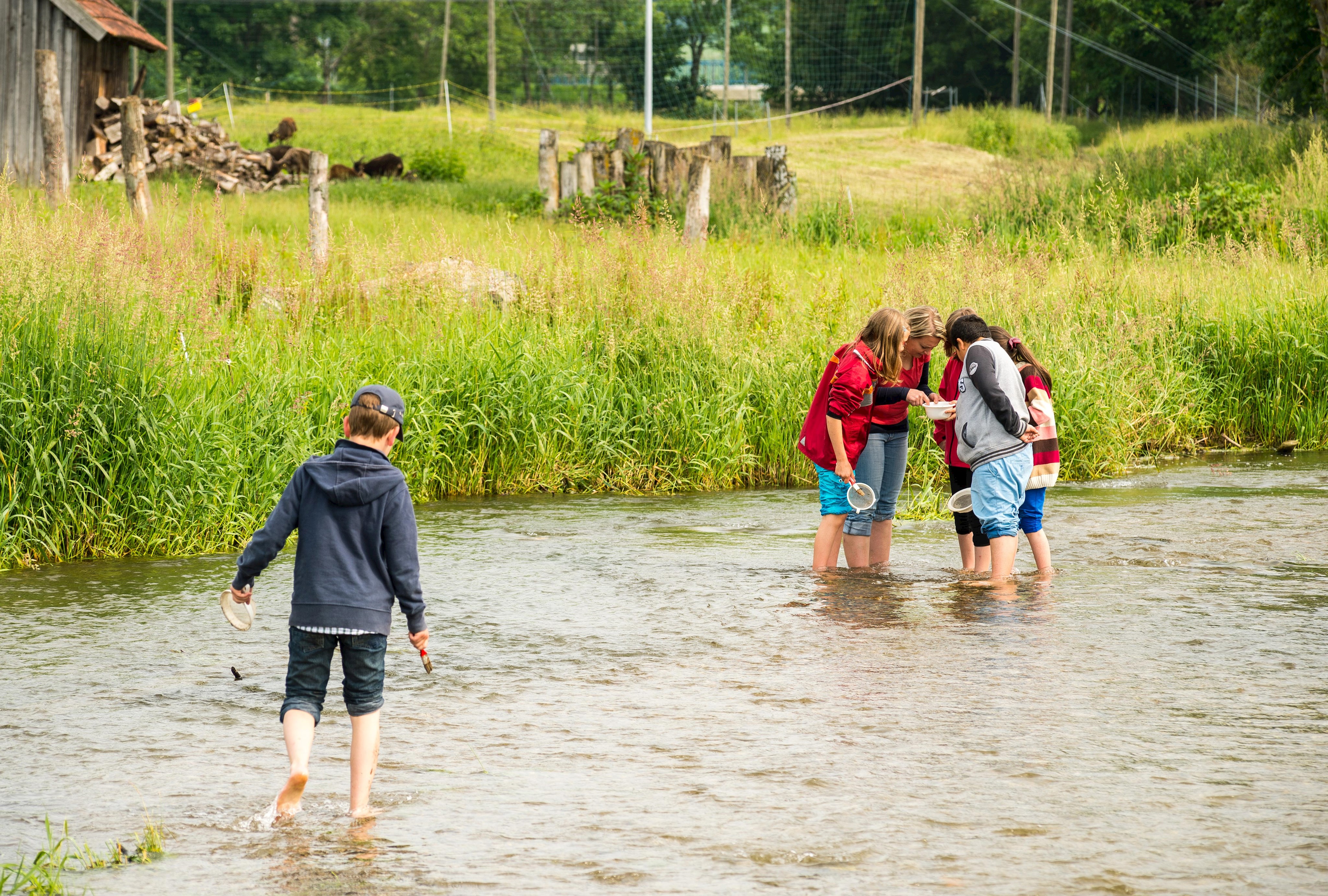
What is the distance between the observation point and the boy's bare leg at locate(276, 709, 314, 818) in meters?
4.45

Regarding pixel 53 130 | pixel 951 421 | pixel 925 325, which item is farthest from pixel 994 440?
pixel 53 130

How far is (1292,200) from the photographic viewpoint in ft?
61.0

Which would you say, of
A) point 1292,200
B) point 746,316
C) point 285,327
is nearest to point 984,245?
point 746,316

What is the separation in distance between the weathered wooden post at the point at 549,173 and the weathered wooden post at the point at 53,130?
7264 millimetres

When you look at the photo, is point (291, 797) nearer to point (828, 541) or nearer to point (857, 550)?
point (828, 541)

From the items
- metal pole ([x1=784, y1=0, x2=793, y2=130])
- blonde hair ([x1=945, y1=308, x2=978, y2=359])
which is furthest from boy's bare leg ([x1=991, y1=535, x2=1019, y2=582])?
metal pole ([x1=784, y1=0, x2=793, y2=130])

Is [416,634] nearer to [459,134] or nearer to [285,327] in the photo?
[285,327]

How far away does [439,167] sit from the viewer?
108 ft

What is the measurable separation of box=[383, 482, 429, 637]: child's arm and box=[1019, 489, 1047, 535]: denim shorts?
14.7 ft

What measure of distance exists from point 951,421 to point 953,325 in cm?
64

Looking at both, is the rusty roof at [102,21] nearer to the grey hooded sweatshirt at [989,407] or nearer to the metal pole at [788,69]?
the grey hooded sweatshirt at [989,407]

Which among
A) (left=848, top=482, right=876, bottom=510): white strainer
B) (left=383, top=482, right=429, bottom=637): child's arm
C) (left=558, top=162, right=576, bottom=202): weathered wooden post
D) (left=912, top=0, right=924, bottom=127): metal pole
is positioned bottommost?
(left=848, top=482, right=876, bottom=510): white strainer

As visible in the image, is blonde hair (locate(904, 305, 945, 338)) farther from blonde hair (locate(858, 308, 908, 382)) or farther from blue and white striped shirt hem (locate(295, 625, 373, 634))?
blue and white striped shirt hem (locate(295, 625, 373, 634))

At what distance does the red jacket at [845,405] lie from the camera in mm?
7816
